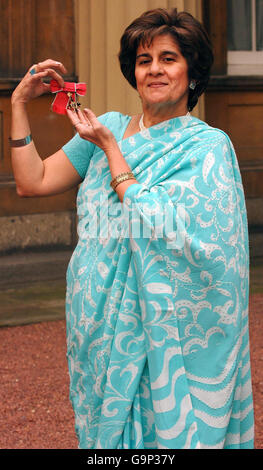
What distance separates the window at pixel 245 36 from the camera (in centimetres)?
1085

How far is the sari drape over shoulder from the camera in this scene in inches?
104

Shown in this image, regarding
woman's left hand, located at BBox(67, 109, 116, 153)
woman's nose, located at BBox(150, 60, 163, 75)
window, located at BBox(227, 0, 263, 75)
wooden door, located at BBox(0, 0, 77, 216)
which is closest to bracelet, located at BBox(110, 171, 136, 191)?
woman's left hand, located at BBox(67, 109, 116, 153)

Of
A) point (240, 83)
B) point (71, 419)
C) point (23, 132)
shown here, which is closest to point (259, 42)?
point (240, 83)

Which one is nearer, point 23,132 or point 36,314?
point 23,132

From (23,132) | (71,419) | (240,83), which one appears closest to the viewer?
(23,132)

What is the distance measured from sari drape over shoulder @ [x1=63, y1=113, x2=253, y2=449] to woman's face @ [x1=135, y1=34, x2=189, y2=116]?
90mm

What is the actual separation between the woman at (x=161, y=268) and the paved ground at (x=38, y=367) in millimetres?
1601

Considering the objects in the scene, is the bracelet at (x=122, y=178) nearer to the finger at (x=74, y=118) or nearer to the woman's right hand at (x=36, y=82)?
the finger at (x=74, y=118)

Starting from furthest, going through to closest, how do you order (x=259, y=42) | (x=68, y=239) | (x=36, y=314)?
(x=259, y=42)
(x=68, y=239)
(x=36, y=314)

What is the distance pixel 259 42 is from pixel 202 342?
9.00 metres

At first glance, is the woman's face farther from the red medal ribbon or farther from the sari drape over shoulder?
the red medal ribbon

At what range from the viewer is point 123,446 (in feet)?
8.89

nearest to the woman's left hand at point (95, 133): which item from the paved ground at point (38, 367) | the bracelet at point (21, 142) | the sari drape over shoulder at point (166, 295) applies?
the sari drape over shoulder at point (166, 295)
